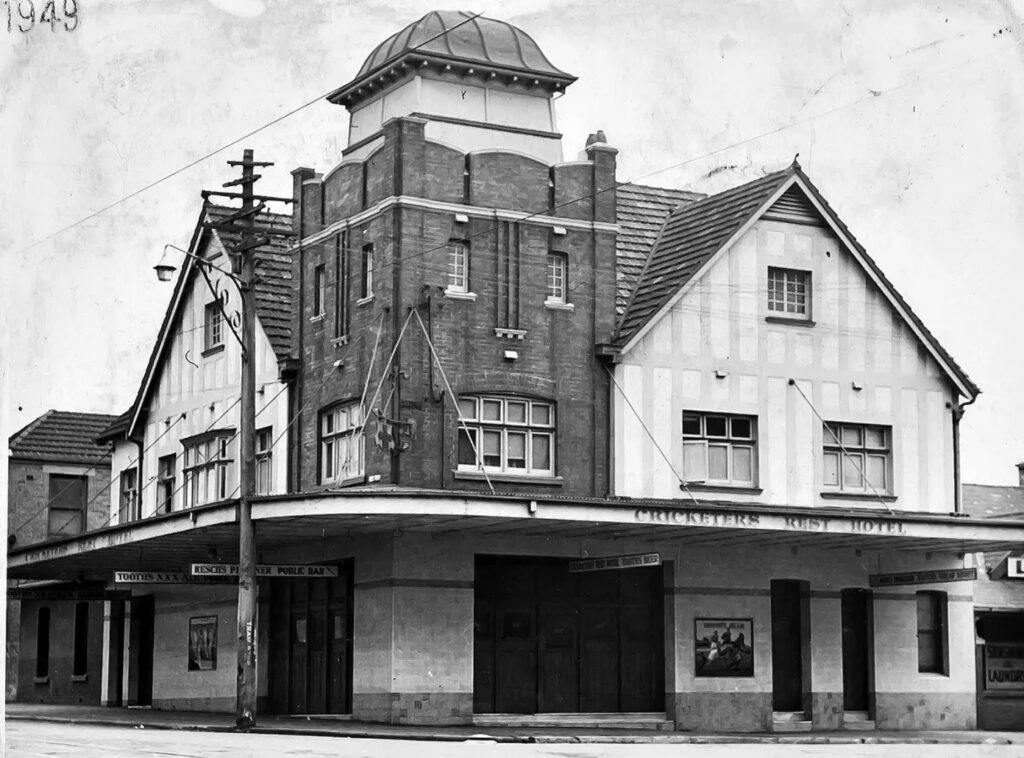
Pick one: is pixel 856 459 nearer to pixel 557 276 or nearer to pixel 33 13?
pixel 557 276

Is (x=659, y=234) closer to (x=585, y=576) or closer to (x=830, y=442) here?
(x=830, y=442)

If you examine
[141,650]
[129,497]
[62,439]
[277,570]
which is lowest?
[141,650]

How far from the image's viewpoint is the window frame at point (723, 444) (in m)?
34.5

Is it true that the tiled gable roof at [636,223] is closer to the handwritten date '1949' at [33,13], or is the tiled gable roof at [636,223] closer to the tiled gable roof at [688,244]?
the tiled gable roof at [688,244]

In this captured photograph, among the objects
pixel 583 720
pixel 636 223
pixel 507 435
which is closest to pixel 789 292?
pixel 636 223

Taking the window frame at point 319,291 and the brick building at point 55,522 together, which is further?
the brick building at point 55,522

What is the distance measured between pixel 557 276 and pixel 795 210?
17.4 ft

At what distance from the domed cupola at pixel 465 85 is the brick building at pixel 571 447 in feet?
0.20

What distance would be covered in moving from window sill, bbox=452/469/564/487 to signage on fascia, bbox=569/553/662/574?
155cm

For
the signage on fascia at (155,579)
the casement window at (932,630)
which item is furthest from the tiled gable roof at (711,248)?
the signage on fascia at (155,579)

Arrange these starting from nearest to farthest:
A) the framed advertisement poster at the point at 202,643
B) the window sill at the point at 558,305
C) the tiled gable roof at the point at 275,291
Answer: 1. the window sill at the point at 558,305
2. the tiled gable roof at the point at 275,291
3. the framed advertisement poster at the point at 202,643

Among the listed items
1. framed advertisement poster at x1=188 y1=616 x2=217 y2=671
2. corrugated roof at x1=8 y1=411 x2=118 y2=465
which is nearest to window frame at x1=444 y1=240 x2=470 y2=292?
framed advertisement poster at x1=188 y1=616 x2=217 y2=671

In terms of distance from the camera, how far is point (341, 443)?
34.2m

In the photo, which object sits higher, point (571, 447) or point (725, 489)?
point (571, 447)
